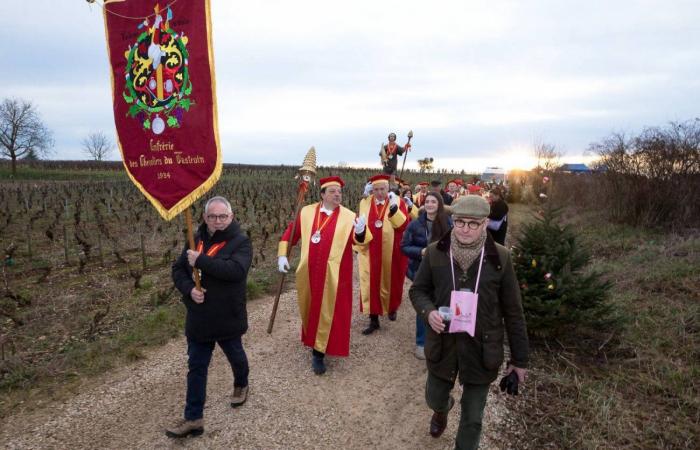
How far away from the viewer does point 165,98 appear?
3141 millimetres

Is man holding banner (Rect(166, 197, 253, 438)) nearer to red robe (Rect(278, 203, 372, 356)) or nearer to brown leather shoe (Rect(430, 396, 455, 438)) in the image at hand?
red robe (Rect(278, 203, 372, 356))

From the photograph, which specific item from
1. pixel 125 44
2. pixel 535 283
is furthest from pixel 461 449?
pixel 125 44

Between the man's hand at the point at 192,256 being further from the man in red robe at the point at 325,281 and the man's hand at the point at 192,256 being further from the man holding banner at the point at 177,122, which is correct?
the man in red robe at the point at 325,281

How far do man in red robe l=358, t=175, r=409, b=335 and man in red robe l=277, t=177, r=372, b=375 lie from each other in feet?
3.81

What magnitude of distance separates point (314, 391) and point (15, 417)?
109 inches

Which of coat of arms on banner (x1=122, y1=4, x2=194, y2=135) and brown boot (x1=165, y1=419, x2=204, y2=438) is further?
brown boot (x1=165, y1=419, x2=204, y2=438)

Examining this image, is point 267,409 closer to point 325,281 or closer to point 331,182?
point 325,281

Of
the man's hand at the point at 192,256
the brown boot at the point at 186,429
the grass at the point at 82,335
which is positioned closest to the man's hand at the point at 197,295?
the man's hand at the point at 192,256

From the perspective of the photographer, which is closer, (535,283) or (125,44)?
(125,44)

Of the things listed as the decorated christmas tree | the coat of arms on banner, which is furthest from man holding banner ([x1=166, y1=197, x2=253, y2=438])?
the decorated christmas tree

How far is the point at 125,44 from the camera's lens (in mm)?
3170

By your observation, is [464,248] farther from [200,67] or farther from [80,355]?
[80,355]

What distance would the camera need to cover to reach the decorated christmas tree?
4859 millimetres

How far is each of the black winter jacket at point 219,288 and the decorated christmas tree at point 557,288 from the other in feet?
11.3
